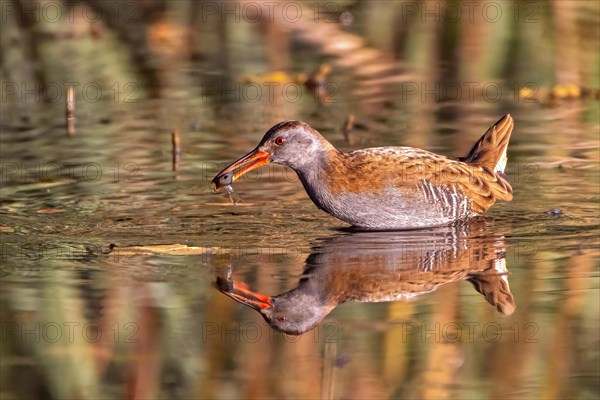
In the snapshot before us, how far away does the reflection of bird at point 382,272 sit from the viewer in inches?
318

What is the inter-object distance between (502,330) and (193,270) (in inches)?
87.7

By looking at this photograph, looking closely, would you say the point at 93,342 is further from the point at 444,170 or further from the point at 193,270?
the point at 444,170

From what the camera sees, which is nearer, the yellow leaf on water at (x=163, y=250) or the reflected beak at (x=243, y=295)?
the reflected beak at (x=243, y=295)

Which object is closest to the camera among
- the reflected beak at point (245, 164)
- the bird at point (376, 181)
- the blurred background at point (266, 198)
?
the blurred background at point (266, 198)

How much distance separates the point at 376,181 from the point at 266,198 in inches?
49.3

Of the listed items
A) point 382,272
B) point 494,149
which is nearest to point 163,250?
point 382,272

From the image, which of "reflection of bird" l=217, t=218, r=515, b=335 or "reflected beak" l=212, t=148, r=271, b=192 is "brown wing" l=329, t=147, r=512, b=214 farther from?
"reflected beak" l=212, t=148, r=271, b=192

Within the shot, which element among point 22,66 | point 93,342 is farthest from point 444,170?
point 22,66

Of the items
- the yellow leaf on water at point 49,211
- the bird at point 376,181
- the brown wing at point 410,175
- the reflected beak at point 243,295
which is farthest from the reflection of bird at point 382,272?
the yellow leaf on water at point 49,211

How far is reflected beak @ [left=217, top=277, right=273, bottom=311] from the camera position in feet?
26.7

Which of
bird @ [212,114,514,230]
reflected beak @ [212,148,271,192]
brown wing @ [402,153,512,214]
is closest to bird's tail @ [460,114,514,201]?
brown wing @ [402,153,512,214]

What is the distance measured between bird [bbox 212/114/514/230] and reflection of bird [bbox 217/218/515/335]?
0.53 ft

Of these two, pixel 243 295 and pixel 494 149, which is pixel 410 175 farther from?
pixel 243 295

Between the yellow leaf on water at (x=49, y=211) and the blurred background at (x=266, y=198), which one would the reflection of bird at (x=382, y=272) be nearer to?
the blurred background at (x=266, y=198)
